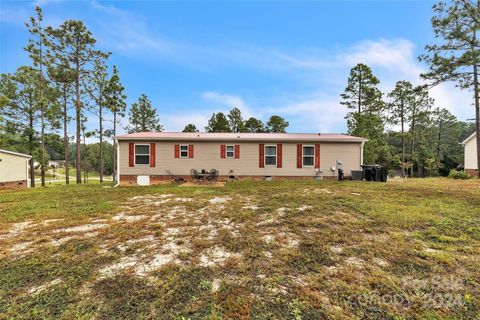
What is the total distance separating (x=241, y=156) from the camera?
1159 cm

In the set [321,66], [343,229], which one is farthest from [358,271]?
[321,66]

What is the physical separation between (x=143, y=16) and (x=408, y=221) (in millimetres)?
12277

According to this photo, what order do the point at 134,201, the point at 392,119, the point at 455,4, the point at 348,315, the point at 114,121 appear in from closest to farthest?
the point at 348,315 < the point at 134,201 < the point at 455,4 < the point at 114,121 < the point at 392,119

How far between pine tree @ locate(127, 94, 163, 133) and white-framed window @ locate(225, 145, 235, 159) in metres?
18.8

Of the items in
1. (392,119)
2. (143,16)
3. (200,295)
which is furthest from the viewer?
(392,119)

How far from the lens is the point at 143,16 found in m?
9.70

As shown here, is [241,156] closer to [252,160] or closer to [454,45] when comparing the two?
[252,160]

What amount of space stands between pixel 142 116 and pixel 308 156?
22.1 meters

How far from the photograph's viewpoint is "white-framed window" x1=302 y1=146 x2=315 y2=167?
38.3ft

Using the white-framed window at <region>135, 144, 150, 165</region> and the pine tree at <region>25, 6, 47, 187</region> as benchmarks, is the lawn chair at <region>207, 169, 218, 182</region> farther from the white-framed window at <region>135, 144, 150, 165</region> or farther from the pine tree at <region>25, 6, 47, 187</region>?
the pine tree at <region>25, 6, 47, 187</region>

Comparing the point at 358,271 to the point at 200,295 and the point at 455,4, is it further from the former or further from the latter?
the point at 455,4

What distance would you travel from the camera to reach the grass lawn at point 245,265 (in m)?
1.86

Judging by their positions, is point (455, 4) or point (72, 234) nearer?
point (72, 234)

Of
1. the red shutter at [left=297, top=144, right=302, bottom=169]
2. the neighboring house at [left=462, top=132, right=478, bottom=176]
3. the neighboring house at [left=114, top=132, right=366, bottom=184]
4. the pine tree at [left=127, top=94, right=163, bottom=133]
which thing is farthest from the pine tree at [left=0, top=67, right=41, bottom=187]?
the neighboring house at [left=462, top=132, right=478, bottom=176]
